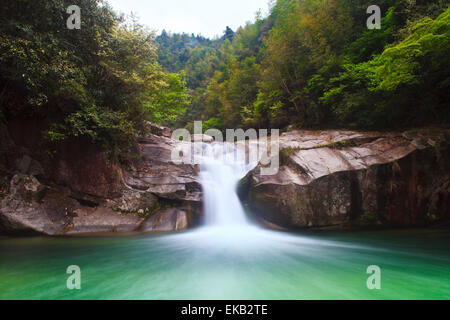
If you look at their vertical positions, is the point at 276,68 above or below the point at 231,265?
above

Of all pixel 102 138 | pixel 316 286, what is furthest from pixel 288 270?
pixel 102 138

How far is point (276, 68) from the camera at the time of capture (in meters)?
15.0

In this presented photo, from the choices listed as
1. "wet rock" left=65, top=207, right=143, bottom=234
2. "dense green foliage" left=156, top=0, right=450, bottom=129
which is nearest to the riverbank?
"wet rock" left=65, top=207, right=143, bottom=234

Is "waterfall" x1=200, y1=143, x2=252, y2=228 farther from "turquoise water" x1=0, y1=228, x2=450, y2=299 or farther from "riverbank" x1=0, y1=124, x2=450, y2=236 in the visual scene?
"turquoise water" x1=0, y1=228, x2=450, y2=299

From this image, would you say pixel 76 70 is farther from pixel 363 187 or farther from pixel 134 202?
pixel 363 187

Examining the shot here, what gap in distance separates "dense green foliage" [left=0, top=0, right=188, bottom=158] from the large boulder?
256 inches

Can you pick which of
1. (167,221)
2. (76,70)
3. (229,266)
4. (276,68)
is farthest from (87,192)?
(276,68)

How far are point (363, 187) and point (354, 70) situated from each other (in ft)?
20.3

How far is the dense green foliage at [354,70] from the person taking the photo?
739 centimetres

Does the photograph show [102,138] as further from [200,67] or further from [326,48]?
[200,67]

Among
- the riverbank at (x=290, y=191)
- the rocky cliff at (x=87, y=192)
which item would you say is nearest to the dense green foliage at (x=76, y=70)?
the rocky cliff at (x=87, y=192)

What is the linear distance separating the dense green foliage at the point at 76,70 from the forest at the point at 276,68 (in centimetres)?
3

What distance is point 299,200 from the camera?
24.3 ft
